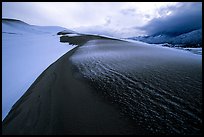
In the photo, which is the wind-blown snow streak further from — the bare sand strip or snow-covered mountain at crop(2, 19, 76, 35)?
snow-covered mountain at crop(2, 19, 76, 35)

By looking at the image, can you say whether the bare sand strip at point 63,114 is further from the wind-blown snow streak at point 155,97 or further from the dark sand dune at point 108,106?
the wind-blown snow streak at point 155,97

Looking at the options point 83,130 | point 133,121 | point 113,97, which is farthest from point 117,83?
point 83,130

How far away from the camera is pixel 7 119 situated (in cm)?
469

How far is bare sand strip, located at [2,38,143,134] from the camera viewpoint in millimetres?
3998

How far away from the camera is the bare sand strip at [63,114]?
400 centimetres

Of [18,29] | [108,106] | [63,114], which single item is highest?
[18,29]

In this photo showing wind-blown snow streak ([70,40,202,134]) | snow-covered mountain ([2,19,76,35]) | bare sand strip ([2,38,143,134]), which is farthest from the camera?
snow-covered mountain ([2,19,76,35])

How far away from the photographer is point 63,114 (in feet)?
15.4

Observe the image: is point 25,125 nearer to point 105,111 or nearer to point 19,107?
point 19,107

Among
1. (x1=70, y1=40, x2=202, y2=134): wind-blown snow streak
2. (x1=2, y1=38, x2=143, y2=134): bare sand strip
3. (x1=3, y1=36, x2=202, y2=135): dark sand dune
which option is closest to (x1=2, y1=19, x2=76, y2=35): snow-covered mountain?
(x1=3, y1=36, x2=202, y2=135): dark sand dune

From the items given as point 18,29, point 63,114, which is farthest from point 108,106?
point 18,29

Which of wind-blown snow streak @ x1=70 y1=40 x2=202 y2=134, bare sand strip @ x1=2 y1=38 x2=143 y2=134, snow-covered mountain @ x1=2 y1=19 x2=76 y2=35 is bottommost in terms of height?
bare sand strip @ x1=2 y1=38 x2=143 y2=134

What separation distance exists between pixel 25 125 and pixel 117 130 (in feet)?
8.78

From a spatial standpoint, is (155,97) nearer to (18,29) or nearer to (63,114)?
(63,114)
